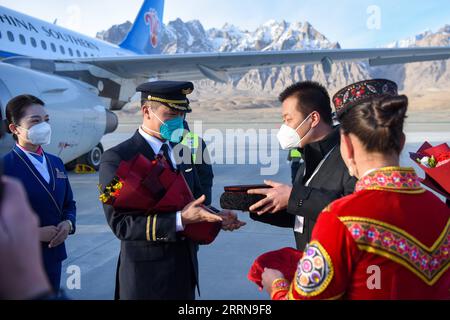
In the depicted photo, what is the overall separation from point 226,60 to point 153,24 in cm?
1037

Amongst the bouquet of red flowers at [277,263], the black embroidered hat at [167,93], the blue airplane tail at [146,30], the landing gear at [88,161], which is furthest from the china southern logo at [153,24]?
the bouquet of red flowers at [277,263]

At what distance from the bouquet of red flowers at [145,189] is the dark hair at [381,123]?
0.86 metres

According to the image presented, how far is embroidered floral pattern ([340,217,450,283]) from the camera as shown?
1103 mm

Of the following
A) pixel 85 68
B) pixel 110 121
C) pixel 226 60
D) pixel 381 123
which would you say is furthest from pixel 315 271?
pixel 85 68

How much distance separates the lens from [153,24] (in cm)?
1844

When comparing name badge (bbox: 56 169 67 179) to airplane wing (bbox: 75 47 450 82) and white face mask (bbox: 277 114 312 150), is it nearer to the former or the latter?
white face mask (bbox: 277 114 312 150)

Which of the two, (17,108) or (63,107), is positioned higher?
(17,108)

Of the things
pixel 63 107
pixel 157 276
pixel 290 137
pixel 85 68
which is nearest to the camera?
pixel 157 276

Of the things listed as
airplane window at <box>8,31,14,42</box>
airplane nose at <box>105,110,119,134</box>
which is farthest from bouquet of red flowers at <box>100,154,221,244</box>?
airplane window at <box>8,31,14,42</box>

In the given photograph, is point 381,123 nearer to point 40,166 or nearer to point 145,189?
point 145,189

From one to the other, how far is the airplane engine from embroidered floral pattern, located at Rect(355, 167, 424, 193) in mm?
5435

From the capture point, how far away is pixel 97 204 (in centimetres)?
619
